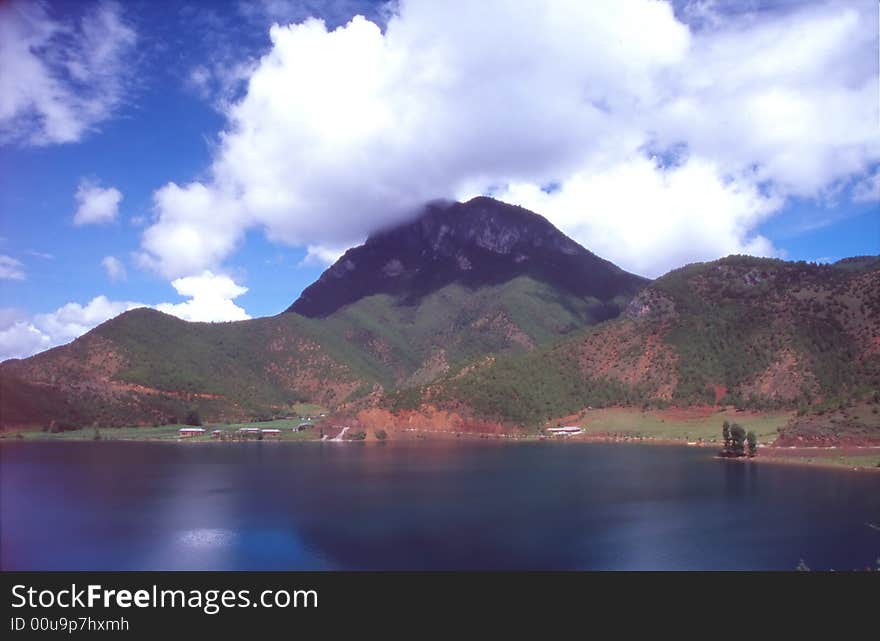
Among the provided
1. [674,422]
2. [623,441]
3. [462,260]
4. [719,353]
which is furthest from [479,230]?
[623,441]

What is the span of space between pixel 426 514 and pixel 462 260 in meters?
116

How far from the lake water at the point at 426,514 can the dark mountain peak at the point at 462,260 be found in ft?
313

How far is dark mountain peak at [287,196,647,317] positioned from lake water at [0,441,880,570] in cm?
9535

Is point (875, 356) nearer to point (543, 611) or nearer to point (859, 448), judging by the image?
point (859, 448)

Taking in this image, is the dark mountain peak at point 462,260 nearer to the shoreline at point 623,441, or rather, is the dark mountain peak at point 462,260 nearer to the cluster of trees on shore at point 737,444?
the shoreline at point 623,441

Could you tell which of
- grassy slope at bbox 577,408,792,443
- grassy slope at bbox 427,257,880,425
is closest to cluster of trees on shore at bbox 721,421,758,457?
grassy slope at bbox 577,408,792,443

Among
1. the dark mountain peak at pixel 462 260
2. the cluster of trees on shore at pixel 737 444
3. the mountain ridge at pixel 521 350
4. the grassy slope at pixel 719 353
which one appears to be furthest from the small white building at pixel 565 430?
the dark mountain peak at pixel 462 260

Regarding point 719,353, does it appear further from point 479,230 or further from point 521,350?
point 479,230

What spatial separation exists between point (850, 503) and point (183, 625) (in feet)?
95.3

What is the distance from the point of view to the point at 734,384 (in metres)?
62.8

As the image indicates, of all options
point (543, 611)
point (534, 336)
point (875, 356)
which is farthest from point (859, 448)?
point (534, 336)

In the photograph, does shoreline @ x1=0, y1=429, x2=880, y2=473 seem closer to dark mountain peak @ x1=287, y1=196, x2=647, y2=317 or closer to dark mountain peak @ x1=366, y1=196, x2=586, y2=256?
dark mountain peak @ x1=287, y1=196, x2=647, y2=317

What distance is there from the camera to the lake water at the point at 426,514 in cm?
1530

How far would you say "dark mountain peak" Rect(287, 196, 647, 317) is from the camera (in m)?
132
